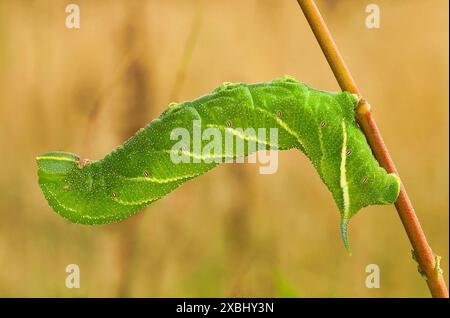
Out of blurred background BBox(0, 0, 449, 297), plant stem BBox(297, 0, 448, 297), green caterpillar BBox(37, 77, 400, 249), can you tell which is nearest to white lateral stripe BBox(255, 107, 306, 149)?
green caterpillar BBox(37, 77, 400, 249)

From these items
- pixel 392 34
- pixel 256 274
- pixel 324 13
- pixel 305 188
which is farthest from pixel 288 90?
pixel 392 34

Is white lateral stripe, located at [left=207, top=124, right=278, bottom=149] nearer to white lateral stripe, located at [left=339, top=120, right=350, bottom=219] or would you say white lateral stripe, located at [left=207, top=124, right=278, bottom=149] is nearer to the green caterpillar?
the green caterpillar

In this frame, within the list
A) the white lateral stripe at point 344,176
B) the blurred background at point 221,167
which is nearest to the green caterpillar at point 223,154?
the white lateral stripe at point 344,176

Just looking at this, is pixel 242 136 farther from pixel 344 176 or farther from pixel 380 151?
pixel 380 151

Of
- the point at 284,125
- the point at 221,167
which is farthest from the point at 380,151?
the point at 221,167

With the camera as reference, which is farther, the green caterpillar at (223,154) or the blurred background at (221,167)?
the blurred background at (221,167)

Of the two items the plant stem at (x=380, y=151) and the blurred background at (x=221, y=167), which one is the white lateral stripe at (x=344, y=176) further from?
the blurred background at (x=221, y=167)
